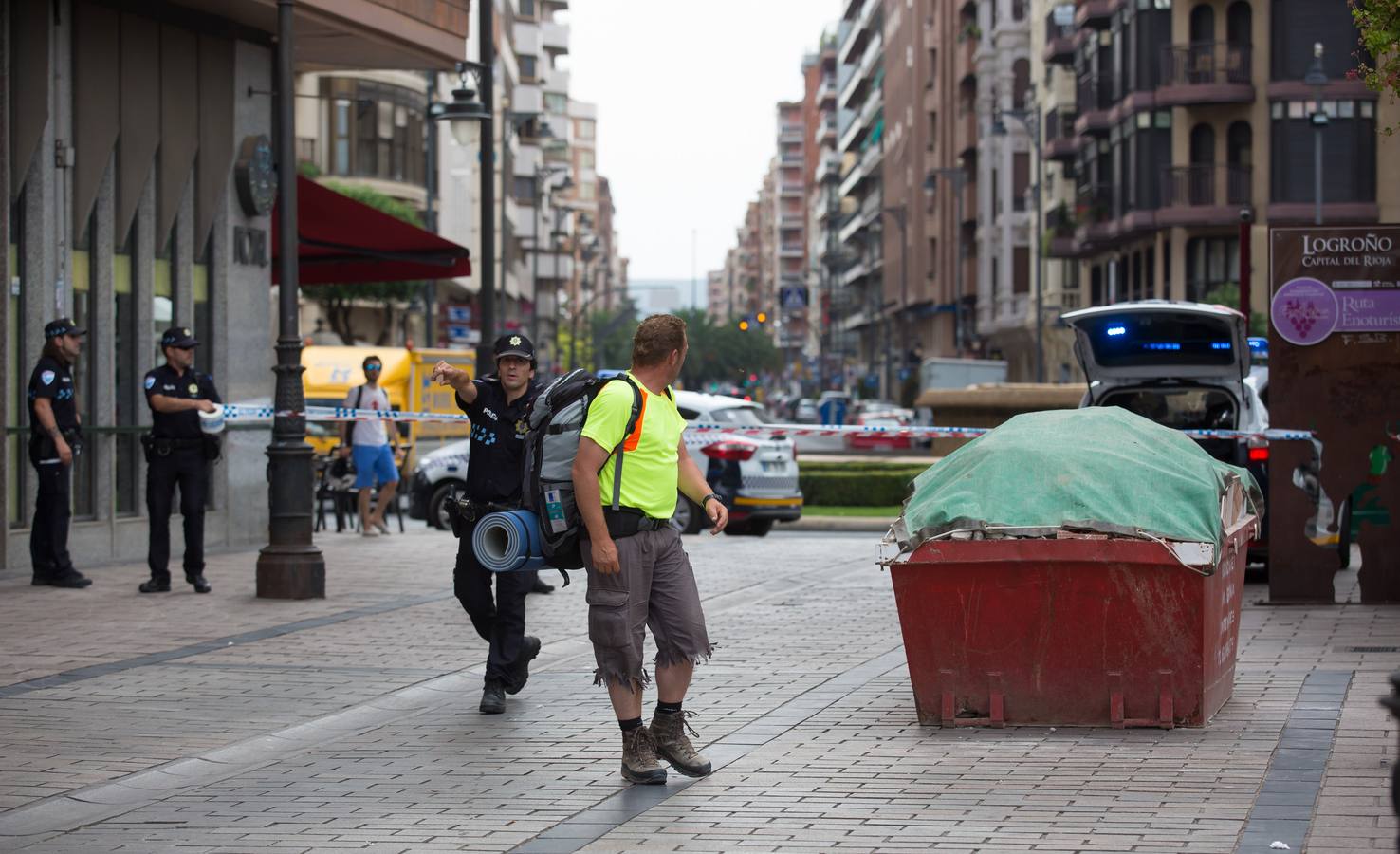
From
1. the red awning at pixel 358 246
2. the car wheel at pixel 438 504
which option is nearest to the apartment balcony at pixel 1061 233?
the car wheel at pixel 438 504

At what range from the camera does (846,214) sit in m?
142

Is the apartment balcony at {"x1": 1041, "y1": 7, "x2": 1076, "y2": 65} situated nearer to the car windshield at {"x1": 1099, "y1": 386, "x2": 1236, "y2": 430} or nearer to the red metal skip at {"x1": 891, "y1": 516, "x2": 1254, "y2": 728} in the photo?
the car windshield at {"x1": 1099, "y1": 386, "x2": 1236, "y2": 430}

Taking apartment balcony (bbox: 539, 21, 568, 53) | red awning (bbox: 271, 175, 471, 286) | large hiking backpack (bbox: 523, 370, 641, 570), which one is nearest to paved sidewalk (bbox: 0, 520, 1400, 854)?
large hiking backpack (bbox: 523, 370, 641, 570)

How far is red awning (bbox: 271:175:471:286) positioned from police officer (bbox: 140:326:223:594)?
6027 mm

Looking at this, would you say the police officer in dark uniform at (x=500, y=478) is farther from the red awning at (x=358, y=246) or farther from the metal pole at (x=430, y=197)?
the metal pole at (x=430, y=197)

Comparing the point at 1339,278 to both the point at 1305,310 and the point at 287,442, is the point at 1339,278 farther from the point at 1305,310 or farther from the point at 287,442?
the point at 287,442

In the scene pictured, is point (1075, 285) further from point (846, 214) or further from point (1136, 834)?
point (846, 214)

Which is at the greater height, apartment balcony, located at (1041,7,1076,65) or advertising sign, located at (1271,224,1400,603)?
apartment balcony, located at (1041,7,1076,65)

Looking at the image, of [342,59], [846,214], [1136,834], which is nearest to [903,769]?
[1136,834]

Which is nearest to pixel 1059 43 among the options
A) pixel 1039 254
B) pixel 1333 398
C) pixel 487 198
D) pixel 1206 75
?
pixel 1039 254

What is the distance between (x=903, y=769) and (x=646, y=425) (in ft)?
5.29

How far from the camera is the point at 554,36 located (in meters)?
119

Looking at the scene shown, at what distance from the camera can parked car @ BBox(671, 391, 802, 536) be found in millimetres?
21984

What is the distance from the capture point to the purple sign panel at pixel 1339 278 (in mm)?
13289
